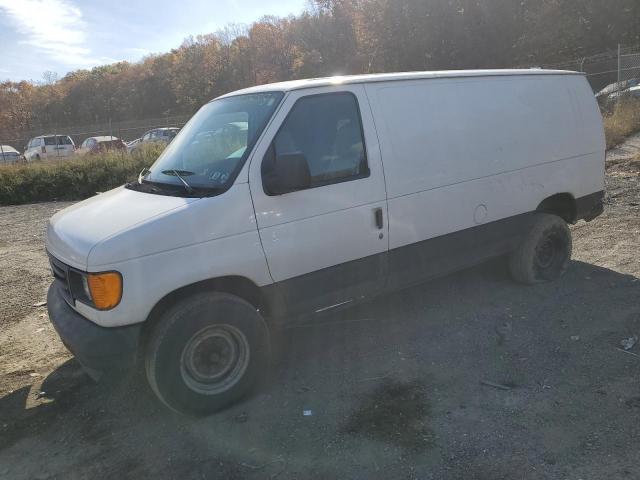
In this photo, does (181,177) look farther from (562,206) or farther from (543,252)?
(562,206)

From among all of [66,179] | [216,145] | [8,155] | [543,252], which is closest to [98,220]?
[216,145]

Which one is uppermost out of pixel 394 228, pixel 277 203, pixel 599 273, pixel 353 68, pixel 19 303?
pixel 353 68

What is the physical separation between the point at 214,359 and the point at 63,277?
1.17 m

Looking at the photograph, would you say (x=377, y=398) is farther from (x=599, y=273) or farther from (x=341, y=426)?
(x=599, y=273)

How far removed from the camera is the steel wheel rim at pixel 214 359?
3.37 meters

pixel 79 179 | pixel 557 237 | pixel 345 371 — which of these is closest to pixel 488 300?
pixel 557 237

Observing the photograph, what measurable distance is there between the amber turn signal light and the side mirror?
1.09 metres

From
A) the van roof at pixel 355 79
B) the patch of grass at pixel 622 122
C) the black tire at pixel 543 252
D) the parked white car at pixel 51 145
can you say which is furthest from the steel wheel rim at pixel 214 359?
the parked white car at pixel 51 145

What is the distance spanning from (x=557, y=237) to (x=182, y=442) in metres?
4.18

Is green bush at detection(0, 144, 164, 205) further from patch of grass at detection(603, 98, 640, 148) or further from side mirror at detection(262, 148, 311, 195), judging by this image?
patch of grass at detection(603, 98, 640, 148)

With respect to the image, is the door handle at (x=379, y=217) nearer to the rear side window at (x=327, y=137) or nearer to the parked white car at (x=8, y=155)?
the rear side window at (x=327, y=137)

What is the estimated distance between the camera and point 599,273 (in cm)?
556

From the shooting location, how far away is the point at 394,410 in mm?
3402

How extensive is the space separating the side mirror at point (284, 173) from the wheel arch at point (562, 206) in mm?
2993
